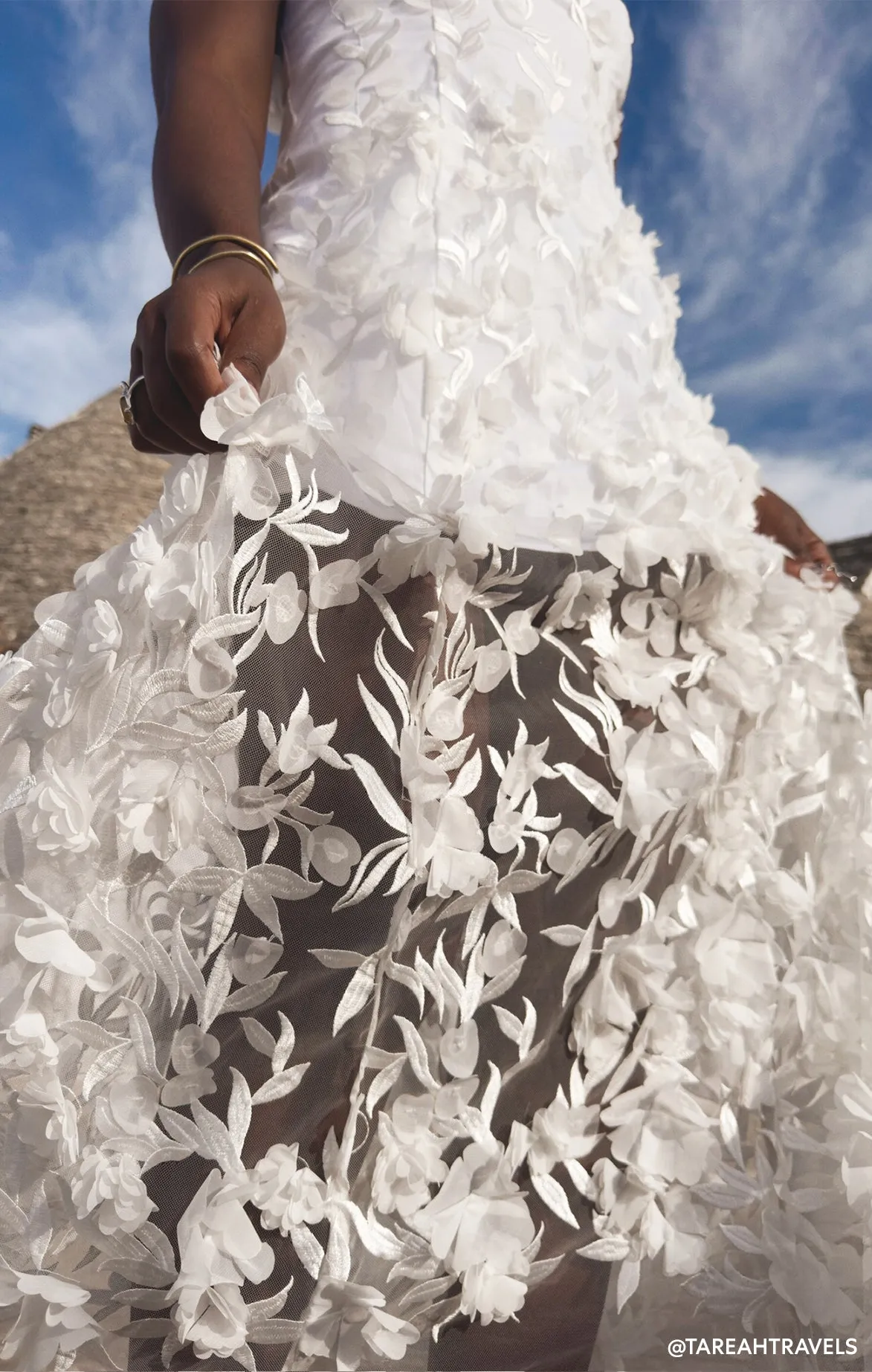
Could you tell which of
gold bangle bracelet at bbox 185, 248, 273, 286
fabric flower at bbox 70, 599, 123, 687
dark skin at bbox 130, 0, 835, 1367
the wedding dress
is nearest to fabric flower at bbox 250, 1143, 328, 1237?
the wedding dress

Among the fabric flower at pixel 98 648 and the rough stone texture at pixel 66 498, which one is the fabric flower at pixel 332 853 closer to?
the fabric flower at pixel 98 648

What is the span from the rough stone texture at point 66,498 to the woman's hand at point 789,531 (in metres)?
17.9

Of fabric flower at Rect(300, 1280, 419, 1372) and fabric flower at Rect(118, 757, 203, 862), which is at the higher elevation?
fabric flower at Rect(118, 757, 203, 862)

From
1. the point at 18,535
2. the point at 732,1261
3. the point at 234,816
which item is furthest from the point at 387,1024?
the point at 18,535

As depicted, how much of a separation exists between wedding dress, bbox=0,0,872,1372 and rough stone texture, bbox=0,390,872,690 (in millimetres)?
17485

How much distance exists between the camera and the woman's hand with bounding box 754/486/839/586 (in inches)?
43.3

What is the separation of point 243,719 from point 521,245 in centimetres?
48

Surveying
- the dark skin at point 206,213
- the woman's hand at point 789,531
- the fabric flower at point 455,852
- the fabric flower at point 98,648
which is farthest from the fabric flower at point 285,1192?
the woman's hand at point 789,531

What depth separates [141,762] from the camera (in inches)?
26.7

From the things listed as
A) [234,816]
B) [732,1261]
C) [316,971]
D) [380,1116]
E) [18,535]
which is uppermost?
[18,535]

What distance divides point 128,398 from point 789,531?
0.73 meters

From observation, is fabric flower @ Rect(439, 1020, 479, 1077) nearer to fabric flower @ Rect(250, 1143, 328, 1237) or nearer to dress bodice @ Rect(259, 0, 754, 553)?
fabric flower @ Rect(250, 1143, 328, 1237)

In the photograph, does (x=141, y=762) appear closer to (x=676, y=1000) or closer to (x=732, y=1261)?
(x=676, y=1000)

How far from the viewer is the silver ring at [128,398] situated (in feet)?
2.51
